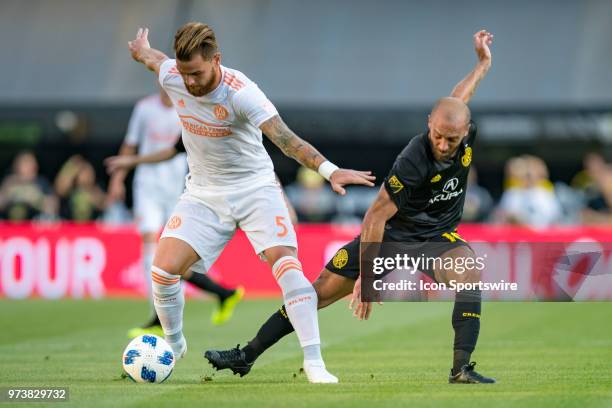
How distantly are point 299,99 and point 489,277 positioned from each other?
17063 millimetres

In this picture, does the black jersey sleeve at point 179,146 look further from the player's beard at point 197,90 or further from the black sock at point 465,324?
the black sock at point 465,324

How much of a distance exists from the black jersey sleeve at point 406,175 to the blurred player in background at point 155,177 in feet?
17.3

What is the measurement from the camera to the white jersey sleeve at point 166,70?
352 inches

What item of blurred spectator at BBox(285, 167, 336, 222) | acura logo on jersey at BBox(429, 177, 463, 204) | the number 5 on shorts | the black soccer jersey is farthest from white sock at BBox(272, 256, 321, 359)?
blurred spectator at BBox(285, 167, 336, 222)

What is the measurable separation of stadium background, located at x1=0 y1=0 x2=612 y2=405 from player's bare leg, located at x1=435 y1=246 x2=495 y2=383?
45.1ft

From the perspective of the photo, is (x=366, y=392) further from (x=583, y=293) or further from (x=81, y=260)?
(x=81, y=260)

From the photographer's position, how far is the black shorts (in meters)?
8.68

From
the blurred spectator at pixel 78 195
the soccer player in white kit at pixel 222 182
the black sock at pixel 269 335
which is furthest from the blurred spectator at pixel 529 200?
the black sock at pixel 269 335

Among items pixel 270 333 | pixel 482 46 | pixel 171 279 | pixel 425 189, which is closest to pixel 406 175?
pixel 425 189

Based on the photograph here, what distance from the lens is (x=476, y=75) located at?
367 inches

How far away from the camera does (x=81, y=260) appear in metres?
19.6

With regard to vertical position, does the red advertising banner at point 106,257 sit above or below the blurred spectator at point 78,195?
below

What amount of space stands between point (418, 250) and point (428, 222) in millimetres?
205

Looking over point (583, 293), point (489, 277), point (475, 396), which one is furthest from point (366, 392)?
point (583, 293)
